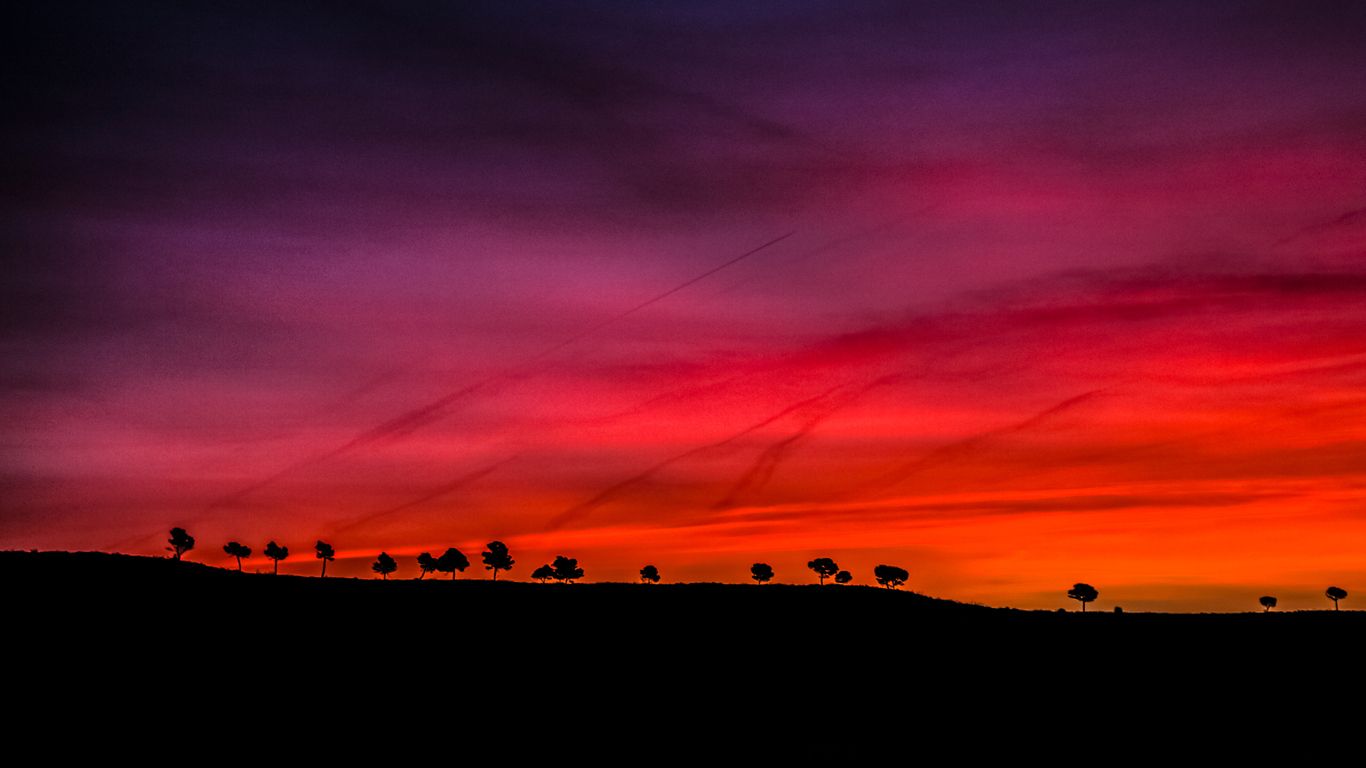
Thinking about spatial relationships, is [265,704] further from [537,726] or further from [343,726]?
[537,726]

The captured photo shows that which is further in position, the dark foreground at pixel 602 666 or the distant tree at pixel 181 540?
the distant tree at pixel 181 540

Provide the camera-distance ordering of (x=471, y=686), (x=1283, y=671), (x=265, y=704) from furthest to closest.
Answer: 1. (x=1283, y=671)
2. (x=471, y=686)
3. (x=265, y=704)

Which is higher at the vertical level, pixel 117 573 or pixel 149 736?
pixel 117 573

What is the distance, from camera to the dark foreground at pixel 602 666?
212 ft

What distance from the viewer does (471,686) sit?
74.0m

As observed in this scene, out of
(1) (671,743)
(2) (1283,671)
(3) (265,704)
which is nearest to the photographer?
(1) (671,743)

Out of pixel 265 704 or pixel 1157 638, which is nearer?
pixel 265 704

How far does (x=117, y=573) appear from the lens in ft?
328

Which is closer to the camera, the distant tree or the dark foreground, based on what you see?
the dark foreground

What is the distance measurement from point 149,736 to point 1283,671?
276 ft

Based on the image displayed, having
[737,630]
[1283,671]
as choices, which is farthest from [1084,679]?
[737,630]

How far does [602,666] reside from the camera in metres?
83.7

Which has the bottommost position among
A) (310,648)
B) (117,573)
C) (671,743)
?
(671,743)

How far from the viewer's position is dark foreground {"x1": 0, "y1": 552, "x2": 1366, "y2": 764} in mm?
64750
